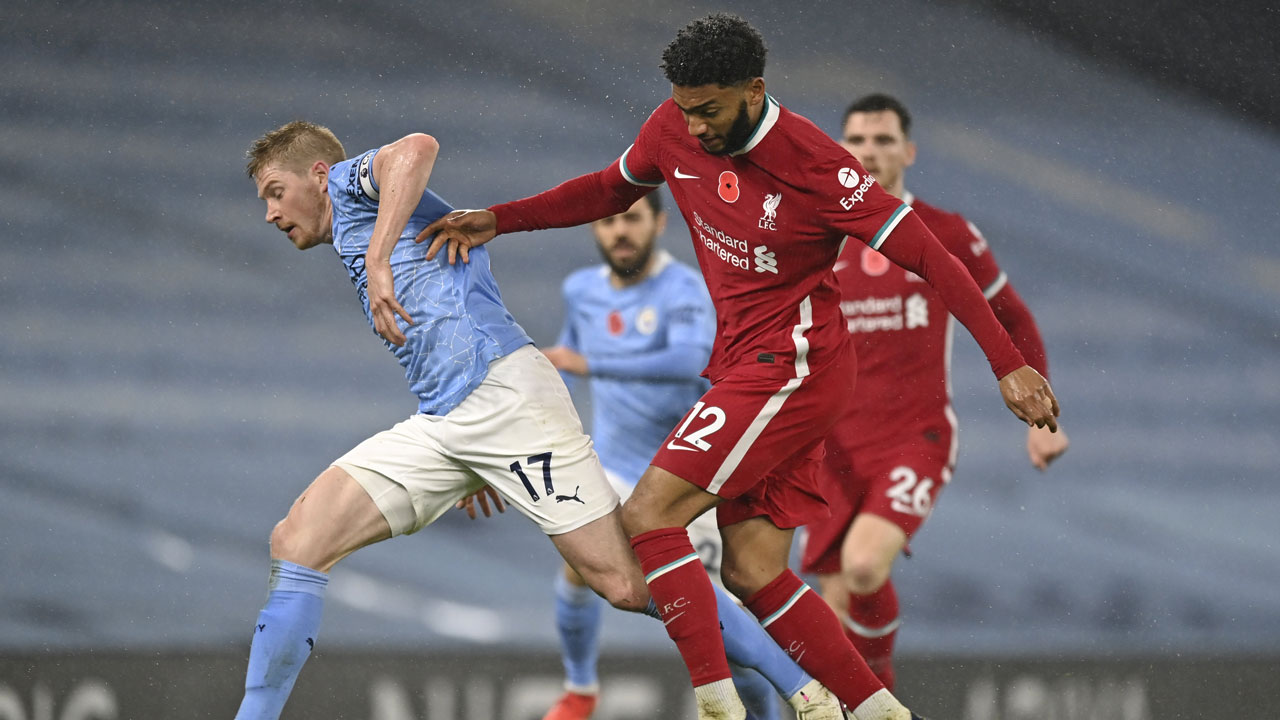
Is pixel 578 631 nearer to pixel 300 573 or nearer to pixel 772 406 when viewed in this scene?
pixel 300 573

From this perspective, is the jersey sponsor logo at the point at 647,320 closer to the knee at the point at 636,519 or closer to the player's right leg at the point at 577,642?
the player's right leg at the point at 577,642

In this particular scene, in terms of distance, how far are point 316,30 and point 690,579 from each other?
4626mm

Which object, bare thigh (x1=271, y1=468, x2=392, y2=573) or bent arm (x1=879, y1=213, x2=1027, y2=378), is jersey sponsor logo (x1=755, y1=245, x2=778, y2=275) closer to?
bent arm (x1=879, y1=213, x2=1027, y2=378)

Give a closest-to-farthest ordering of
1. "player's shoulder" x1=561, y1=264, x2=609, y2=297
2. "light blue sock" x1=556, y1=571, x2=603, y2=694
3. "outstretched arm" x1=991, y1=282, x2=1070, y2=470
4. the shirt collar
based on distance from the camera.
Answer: the shirt collar, "outstretched arm" x1=991, y1=282, x2=1070, y2=470, "light blue sock" x1=556, y1=571, x2=603, y2=694, "player's shoulder" x1=561, y1=264, x2=609, y2=297

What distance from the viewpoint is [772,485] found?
3.19 m

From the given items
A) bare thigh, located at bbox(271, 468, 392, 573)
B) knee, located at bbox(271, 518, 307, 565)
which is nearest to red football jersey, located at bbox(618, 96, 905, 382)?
bare thigh, located at bbox(271, 468, 392, 573)

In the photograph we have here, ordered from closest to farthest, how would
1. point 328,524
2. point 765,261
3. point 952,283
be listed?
point 952,283 < point 765,261 < point 328,524

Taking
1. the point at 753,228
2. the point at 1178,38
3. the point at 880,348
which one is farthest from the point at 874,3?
the point at 753,228

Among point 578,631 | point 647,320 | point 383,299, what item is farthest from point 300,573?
point 647,320

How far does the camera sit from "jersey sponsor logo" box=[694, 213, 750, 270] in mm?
3053

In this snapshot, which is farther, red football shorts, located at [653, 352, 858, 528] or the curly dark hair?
red football shorts, located at [653, 352, 858, 528]

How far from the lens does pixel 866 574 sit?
175 inches

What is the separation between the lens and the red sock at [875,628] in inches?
175

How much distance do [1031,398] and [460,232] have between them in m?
1.48
